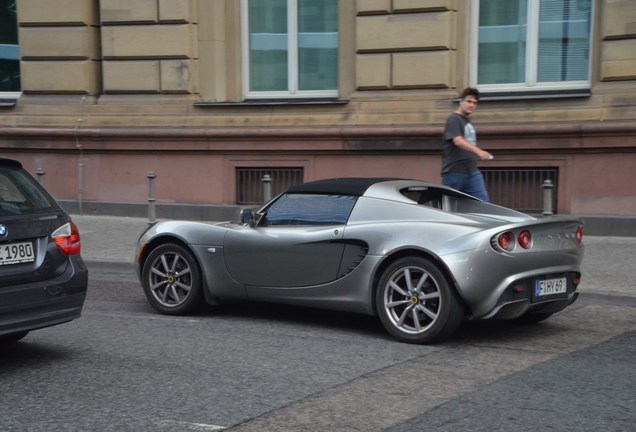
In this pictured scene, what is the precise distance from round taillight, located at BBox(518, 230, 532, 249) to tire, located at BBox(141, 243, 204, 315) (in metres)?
2.80

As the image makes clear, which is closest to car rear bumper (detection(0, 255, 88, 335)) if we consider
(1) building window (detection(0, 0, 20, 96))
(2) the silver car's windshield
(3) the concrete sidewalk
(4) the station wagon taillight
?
(4) the station wagon taillight

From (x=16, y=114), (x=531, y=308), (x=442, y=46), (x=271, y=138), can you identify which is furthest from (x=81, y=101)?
(x=531, y=308)

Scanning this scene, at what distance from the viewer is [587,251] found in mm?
10836

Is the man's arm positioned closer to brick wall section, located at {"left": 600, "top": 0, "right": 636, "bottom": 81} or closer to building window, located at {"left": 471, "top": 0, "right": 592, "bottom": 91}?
brick wall section, located at {"left": 600, "top": 0, "right": 636, "bottom": 81}

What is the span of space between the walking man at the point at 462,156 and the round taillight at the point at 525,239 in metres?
2.63

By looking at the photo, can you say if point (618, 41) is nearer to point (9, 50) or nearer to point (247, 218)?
point (247, 218)

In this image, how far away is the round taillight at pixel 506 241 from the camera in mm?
6309

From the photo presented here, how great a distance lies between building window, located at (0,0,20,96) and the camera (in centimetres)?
1595

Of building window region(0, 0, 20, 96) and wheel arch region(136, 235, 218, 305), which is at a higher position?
building window region(0, 0, 20, 96)

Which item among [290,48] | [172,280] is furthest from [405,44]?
[172,280]

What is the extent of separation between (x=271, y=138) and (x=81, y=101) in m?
3.65

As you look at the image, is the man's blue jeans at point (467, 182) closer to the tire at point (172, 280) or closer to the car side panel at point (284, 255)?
the car side panel at point (284, 255)

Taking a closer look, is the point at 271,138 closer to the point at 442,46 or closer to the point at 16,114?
the point at 442,46

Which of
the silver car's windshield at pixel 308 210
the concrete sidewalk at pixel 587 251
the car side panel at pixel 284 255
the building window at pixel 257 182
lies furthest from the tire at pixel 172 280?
the building window at pixel 257 182
